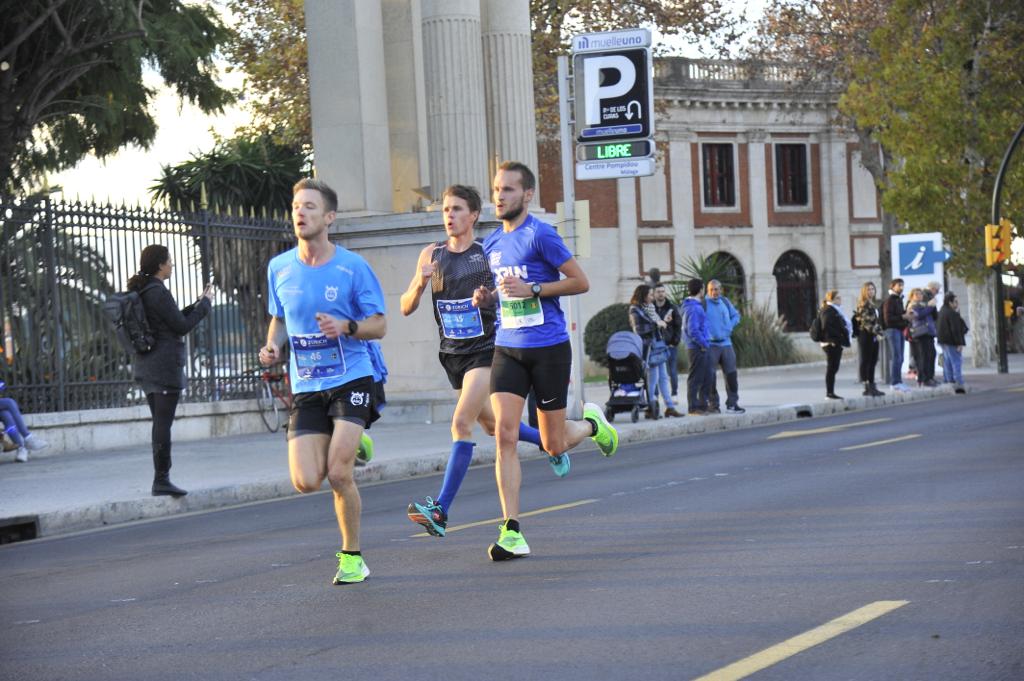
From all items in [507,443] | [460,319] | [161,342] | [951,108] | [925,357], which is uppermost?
[951,108]

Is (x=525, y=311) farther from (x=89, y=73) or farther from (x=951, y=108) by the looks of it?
(x=951, y=108)

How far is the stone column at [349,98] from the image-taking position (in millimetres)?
21938

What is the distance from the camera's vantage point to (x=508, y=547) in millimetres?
8281

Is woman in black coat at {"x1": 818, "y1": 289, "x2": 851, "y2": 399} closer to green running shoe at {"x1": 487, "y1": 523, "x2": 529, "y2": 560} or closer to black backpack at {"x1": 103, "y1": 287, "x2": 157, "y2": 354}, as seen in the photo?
black backpack at {"x1": 103, "y1": 287, "x2": 157, "y2": 354}

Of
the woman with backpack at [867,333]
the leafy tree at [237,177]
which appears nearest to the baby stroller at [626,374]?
the woman with backpack at [867,333]

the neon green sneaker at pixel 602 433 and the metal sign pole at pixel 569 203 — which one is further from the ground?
the metal sign pole at pixel 569 203

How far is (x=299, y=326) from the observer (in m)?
7.75

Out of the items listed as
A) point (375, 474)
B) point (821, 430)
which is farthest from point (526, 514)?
point (821, 430)

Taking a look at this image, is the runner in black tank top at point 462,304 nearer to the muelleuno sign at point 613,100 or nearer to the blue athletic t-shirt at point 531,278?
the blue athletic t-shirt at point 531,278

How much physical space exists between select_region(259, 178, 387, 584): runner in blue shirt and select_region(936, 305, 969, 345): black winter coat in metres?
21.0

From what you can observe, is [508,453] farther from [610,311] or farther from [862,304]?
[610,311]

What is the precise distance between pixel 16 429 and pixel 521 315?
9568 mm

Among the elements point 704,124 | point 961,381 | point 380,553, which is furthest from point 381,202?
point 704,124

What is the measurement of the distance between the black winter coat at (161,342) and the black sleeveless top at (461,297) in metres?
3.89
